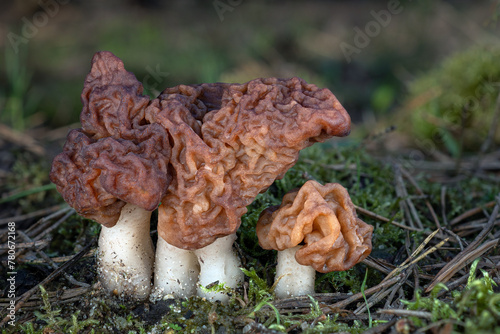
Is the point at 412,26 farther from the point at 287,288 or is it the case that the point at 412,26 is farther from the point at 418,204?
the point at 287,288

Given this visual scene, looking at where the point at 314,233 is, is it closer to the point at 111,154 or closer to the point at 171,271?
the point at 171,271

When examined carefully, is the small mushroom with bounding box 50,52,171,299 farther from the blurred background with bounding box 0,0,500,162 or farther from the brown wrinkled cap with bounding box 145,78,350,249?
the blurred background with bounding box 0,0,500,162

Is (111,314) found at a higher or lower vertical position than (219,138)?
lower

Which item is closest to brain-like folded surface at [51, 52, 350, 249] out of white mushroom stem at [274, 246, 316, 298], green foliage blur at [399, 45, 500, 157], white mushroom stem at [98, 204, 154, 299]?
white mushroom stem at [98, 204, 154, 299]

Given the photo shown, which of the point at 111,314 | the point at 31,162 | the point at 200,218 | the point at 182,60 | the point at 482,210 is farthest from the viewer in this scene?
the point at 182,60

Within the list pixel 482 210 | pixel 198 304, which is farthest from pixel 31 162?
pixel 482 210

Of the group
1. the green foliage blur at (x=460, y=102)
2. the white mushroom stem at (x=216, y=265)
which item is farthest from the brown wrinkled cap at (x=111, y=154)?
the green foliage blur at (x=460, y=102)
